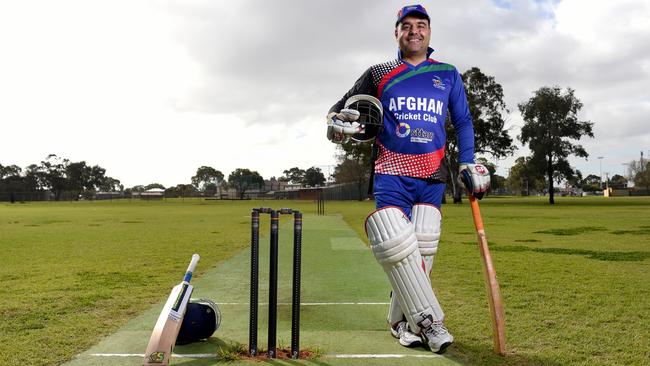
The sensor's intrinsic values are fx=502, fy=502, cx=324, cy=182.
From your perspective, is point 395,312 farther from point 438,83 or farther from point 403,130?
point 438,83

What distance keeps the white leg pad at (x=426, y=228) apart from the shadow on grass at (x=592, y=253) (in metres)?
7.41

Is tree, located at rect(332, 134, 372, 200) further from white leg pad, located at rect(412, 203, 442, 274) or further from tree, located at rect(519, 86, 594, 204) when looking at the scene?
white leg pad, located at rect(412, 203, 442, 274)

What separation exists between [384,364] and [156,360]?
1.60m

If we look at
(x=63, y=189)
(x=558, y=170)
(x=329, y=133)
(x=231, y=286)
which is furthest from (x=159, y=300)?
(x=63, y=189)

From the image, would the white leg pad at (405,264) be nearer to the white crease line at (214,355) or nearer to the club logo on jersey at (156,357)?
the white crease line at (214,355)

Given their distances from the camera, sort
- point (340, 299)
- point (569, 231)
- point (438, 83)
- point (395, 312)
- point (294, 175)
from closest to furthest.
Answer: point (438, 83)
point (395, 312)
point (340, 299)
point (569, 231)
point (294, 175)

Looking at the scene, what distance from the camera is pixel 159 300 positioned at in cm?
621

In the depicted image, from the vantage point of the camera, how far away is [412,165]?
4.12 meters

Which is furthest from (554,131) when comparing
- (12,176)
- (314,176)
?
(12,176)

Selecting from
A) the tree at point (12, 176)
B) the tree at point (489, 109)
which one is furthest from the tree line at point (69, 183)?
the tree at point (489, 109)

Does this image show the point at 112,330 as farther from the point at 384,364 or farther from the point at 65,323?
the point at 384,364

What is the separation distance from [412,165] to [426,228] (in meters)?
0.53

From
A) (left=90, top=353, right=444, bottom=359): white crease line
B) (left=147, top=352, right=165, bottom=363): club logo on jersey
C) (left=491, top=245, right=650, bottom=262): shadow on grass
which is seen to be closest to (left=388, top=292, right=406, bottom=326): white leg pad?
(left=90, top=353, right=444, bottom=359): white crease line

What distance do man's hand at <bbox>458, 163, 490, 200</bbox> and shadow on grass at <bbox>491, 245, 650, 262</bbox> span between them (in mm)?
7264
